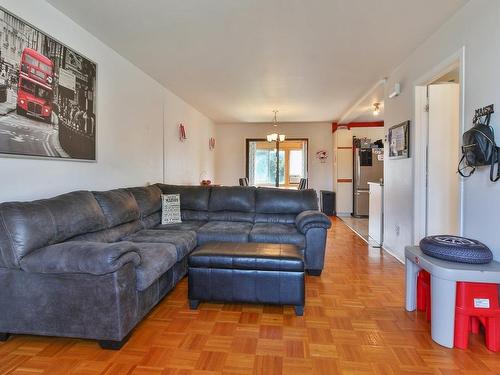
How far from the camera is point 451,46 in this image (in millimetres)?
2574

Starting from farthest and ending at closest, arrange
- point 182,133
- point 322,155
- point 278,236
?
point 322,155
point 182,133
point 278,236

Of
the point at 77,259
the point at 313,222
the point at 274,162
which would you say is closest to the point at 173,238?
the point at 77,259

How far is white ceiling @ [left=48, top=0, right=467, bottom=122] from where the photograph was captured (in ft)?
8.05

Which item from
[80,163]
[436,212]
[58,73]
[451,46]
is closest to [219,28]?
[58,73]

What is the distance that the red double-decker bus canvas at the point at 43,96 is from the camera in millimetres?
2092

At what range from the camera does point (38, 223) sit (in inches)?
72.6

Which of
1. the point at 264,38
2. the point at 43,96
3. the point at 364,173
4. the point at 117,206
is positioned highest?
the point at 264,38

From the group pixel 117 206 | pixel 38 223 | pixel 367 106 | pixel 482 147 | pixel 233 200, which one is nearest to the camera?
pixel 38 223

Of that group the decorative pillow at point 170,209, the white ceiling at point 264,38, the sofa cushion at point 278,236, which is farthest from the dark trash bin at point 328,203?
the decorative pillow at point 170,209

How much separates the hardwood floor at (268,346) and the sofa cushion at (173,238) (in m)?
0.44

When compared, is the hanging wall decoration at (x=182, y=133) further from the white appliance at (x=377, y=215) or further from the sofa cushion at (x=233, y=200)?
the white appliance at (x=377, y=215)

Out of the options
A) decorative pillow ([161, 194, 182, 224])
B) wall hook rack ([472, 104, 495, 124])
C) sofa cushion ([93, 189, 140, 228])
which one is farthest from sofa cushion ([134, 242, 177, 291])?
wall hook rack ([472, 104, 495, 124])

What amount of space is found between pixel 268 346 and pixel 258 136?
6815 millimetres

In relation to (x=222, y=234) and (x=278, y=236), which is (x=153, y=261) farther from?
(x=278, y=236)
